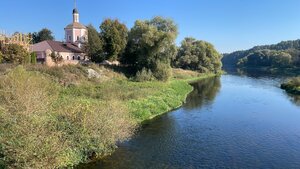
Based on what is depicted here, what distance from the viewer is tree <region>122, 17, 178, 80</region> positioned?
5756 cm

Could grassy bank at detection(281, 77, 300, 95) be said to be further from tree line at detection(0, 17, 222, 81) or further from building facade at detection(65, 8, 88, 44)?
building facade at detection(65, 8, 88, 44)

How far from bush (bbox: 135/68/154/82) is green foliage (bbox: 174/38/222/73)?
4257 centimetres

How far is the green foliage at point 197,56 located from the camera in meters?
99.1

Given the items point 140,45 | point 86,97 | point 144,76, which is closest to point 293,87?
point 144,76

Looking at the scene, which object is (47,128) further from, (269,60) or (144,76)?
(269,60)

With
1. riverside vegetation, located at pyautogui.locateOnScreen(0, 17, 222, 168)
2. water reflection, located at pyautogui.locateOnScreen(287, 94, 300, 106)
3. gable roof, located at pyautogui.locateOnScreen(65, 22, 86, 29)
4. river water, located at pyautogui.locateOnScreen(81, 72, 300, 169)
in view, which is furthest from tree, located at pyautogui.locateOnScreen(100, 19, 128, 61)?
water reflection, located at pyautogui.locateOnScreen(287, 94, 300, 106)

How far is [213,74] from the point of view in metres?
107

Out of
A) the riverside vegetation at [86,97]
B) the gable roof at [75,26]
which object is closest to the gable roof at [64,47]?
the riverside vegetation at [86,97]

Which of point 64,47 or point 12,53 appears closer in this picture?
point 12,53

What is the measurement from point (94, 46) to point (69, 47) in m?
10.5

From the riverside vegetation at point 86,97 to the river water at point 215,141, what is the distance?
6.12 feet

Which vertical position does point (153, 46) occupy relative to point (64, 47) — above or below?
above

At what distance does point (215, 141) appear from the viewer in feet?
84.2

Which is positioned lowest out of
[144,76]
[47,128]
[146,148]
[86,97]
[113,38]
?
[146,148]
